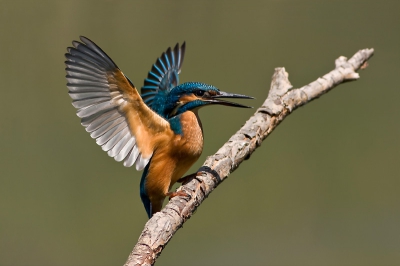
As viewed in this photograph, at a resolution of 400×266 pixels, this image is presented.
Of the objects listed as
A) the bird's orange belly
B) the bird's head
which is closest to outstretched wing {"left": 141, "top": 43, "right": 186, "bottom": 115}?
the bird's head

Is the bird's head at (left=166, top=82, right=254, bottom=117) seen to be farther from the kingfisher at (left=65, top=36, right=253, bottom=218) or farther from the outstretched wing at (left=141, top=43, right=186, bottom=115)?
the outstretched wing at (left=141, top=43, right=186, bottom=115)

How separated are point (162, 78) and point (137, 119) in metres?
0.68

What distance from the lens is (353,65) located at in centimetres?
272

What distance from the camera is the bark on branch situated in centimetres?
159

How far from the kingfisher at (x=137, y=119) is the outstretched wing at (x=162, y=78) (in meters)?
0.29

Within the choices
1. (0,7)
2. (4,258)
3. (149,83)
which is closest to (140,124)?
(149,83)

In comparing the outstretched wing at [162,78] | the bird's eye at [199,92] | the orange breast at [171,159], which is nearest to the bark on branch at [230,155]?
the orange breast at [171,159]

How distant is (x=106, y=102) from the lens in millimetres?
1997

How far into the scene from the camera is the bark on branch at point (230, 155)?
1.59 metres

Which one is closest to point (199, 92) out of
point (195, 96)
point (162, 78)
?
point (195, 96)

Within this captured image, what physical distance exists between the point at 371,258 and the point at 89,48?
239 centimetres

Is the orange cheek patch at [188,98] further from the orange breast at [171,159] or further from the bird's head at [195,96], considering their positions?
the orange breast at [171,159]

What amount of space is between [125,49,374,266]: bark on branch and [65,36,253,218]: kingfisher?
0.27 feet

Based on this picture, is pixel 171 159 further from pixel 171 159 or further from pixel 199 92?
pixel 199 92
